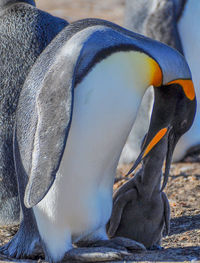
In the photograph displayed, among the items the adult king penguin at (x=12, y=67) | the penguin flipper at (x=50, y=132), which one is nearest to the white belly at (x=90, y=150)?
the penguin flipper at (x=50, y=132)

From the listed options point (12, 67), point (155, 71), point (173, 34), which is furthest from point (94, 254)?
point (173, 34)

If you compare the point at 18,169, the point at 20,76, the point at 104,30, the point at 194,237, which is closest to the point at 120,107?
the point at 104,30

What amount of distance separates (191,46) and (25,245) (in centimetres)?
322

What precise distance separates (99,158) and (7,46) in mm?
1496

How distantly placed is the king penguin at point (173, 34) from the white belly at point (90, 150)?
2.90 meters

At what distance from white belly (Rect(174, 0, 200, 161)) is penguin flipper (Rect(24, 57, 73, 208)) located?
3.18 metres

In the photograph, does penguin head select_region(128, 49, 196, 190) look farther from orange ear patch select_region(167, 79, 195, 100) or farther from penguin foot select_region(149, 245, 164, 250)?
penguin foot select_region(149, 245, 164, 250)

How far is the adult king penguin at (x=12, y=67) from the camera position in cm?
462

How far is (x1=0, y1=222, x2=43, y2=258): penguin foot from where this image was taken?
3648 mm

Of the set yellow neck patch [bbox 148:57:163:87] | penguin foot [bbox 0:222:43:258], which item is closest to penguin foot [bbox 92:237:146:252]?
penguin foot [bbox 0:222:43:258]

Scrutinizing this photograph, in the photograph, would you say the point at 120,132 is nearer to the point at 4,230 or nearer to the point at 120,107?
the point at 120,107

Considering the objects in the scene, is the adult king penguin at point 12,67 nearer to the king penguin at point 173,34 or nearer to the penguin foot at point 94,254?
the penguin foot at point 94,254

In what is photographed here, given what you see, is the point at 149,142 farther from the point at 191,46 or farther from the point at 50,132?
the point at 191,46

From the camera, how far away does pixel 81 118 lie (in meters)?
3.38
